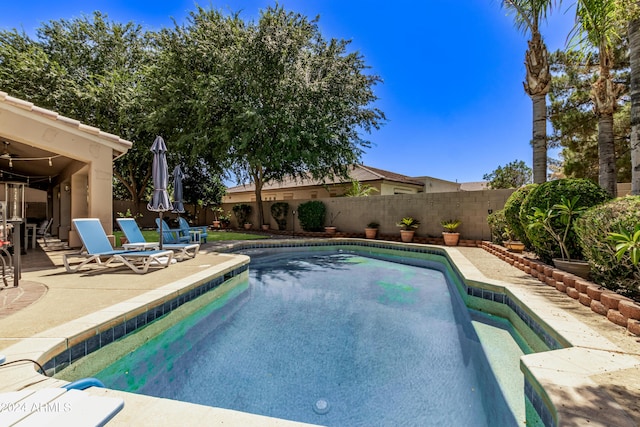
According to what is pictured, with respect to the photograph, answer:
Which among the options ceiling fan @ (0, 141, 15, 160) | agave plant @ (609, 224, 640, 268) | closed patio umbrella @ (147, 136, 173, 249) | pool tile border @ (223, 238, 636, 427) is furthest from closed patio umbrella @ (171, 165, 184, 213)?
agave plant @ (609, 224, 640, 268)

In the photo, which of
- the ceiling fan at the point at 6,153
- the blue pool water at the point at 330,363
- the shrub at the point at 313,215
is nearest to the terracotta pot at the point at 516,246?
the blue pool water at the point at 330,363

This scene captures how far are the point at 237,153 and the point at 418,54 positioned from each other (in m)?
10.6

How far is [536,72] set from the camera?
850 centimetres

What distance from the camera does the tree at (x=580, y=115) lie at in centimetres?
1216

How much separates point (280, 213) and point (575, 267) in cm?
1560

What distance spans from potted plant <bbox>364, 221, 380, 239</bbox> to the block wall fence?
0.23m

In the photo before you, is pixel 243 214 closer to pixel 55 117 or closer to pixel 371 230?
pixel 371 230

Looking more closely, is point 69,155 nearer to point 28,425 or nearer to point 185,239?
point 185,239

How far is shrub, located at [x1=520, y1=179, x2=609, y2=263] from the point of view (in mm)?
5473

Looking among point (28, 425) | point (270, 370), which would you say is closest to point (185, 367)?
point (270, 370)

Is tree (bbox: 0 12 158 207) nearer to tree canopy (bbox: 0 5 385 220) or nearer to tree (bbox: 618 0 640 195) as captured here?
tree canopy (bbox: 0 5 385 220)

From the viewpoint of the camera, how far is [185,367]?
3.66 meters

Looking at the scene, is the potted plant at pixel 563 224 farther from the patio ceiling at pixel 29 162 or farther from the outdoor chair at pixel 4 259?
the patio ceiling at pixel 29 162

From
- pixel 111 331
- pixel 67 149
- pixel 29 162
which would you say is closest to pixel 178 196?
pixel 67 149
